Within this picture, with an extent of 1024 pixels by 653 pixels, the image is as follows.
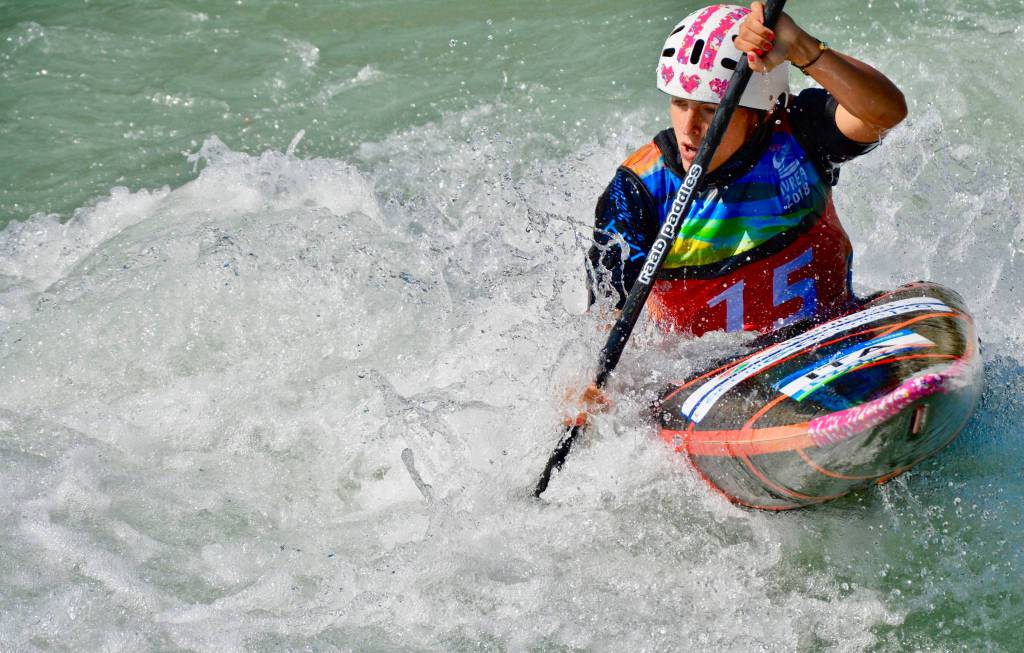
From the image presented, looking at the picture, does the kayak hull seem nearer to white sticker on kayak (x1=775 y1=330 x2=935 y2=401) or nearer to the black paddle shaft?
white sticker on kayak (x1=775 y1=330 x2=935 y2=401)

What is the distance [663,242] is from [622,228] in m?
0.20

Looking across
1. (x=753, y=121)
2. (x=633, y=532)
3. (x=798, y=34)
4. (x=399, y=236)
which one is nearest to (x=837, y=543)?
(x=633, y=532)

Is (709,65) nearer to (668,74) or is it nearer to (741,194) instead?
(668,74)

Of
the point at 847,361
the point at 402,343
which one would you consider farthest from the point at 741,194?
the point at 402,343

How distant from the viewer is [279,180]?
5992 mm

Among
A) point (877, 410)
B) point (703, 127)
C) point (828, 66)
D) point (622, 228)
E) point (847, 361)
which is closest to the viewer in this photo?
point (877, 410)

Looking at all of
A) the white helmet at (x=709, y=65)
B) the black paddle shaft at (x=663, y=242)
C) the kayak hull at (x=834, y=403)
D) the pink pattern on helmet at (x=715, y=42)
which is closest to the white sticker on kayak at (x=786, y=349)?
the kayak hull at (x=834, y=403)

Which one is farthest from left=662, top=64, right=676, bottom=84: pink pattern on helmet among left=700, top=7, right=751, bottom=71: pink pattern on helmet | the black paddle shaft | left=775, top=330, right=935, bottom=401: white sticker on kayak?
left=775, top=330, right=935, bottom=401: white sticker on kayak

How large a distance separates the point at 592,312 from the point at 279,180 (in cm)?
277

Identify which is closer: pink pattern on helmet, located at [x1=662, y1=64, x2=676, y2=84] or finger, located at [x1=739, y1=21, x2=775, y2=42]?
finger, located at [x1=739, y1=21, x2=775, y2=42]

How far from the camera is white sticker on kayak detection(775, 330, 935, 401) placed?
10.8 feet

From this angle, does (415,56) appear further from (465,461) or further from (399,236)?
(465,461)

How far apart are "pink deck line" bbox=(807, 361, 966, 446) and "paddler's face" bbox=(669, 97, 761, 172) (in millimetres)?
915

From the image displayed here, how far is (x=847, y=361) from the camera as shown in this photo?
10.9 ft
